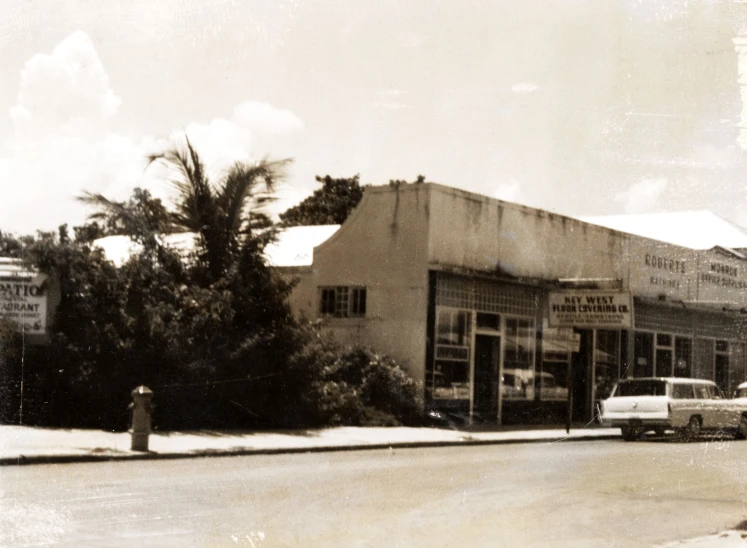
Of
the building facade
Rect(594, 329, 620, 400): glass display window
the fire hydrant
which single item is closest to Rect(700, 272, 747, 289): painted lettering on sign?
the building facade

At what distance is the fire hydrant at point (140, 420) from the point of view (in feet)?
51.0

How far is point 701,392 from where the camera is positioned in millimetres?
24328

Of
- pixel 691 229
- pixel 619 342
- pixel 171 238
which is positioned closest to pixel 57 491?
pixel 171 238

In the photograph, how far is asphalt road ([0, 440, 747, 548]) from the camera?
30.6ft

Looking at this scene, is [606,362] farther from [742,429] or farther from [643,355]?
[742,429]

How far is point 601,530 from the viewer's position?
1055cm

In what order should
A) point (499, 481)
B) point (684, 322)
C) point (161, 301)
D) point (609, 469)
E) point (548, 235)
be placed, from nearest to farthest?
point (499, 481), point (609, 469), point (161, 301), point (548, 235), point (684, 322)

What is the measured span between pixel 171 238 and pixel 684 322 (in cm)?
1860

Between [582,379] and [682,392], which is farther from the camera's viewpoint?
[582,379]

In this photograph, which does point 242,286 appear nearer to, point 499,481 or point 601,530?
point 499,481

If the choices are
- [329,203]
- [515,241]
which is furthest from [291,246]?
[329,203]

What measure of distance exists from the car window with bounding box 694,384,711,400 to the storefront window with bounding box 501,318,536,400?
5.00 metres

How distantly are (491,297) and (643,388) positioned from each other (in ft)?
16.6

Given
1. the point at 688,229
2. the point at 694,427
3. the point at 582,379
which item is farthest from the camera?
the point at 688,229
